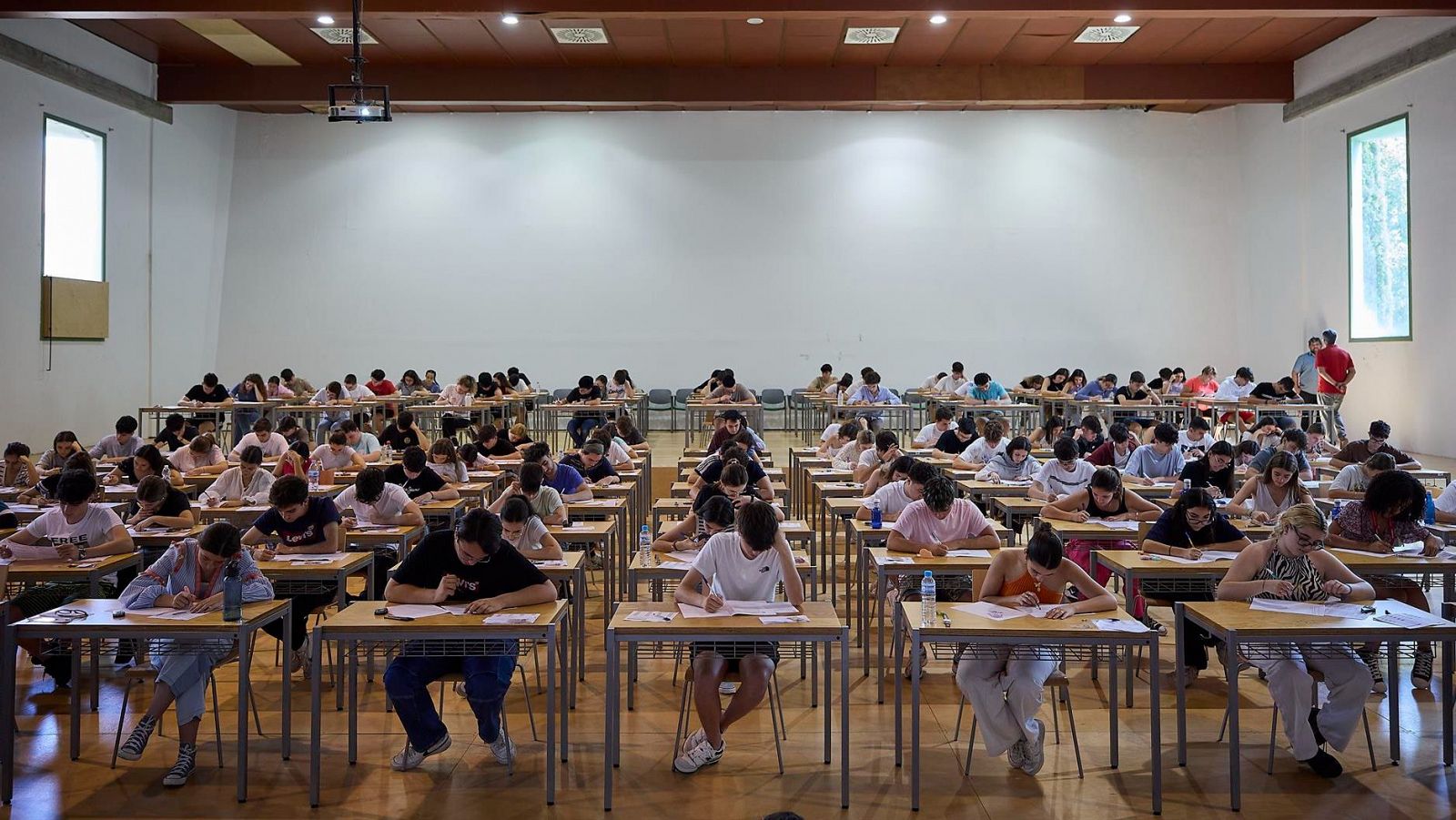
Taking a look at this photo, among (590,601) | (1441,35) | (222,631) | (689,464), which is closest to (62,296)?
(689,464)

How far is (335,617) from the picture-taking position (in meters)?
4.34

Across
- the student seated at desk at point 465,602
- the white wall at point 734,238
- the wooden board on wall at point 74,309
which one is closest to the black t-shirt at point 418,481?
the student seated at desk at point 465,602

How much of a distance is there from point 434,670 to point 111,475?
18.3ft

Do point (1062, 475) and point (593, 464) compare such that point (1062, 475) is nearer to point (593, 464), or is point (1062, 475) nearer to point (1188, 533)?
point (1188, 533)

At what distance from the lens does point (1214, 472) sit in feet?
25.6

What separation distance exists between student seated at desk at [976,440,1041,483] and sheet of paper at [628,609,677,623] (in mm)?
4588

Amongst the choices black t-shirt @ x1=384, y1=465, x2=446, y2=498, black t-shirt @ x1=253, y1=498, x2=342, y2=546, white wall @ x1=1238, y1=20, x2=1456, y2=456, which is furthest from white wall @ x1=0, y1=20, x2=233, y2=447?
white wall @ x1=1238, y1=20, x2=1456, y2=456

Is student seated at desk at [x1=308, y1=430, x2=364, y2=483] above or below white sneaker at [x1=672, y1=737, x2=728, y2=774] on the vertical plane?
above

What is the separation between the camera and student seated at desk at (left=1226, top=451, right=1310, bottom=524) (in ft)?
21.5

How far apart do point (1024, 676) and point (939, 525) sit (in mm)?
1560

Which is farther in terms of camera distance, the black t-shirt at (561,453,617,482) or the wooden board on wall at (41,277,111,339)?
the wooden board on wall at (41,277,111,339)

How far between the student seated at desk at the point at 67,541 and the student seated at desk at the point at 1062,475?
5.59m

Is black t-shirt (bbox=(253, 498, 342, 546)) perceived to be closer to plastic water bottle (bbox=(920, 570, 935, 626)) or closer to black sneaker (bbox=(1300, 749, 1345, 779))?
plastic water bottle (bbox=(920, 570, 935, 626))

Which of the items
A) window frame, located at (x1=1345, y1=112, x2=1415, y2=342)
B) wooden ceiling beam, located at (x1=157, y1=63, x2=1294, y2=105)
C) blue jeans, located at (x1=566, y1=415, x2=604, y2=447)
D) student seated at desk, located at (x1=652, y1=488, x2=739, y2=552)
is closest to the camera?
student seated at desk, located at (x1=652, y1=488, x2=739, y2=552)
